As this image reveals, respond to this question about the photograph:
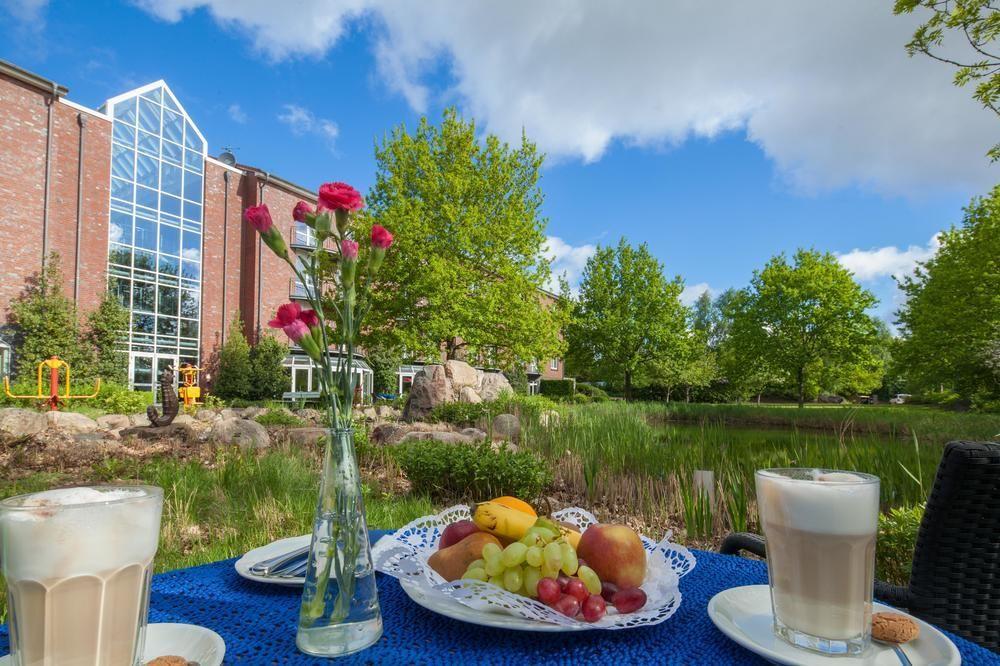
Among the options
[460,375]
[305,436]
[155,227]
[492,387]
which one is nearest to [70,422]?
[305,436]

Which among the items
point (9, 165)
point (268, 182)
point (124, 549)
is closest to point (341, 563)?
point (124, 549)

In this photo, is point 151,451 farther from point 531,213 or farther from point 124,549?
point 531,213

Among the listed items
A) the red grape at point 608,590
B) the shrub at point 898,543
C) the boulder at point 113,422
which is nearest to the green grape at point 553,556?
the red grape at point 608,590

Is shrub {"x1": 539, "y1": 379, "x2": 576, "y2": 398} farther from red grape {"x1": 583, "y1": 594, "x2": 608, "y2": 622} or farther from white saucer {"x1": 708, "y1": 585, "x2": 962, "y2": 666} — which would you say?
red grape {"x1": 583, "y1": 594, "x2": 608, "y2": 622}

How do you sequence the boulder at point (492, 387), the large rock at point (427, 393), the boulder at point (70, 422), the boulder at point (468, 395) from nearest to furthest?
1. the boulder at point (70, 422)
2. the large rock at point (427, 393)
3. the boulder at point (468, 395)
4. the boulder at point (492, 387)

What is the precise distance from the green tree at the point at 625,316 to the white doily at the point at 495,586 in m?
25.9

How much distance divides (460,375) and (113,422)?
24.7 feet

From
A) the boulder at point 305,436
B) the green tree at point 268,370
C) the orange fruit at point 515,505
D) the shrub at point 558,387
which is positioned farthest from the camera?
the shrub at point 558,387

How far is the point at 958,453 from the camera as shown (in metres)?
1.22

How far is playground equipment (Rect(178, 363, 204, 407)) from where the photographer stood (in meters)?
19.6

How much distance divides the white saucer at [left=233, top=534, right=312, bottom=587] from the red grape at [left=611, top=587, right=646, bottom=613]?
566mm

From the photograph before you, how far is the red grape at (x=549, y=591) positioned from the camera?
35.2 inches

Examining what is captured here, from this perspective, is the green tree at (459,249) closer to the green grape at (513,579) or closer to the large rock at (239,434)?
the large rock at (239,434)

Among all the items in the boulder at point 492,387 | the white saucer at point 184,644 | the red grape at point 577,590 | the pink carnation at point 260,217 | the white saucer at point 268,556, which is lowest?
the boulder at point 492,387
